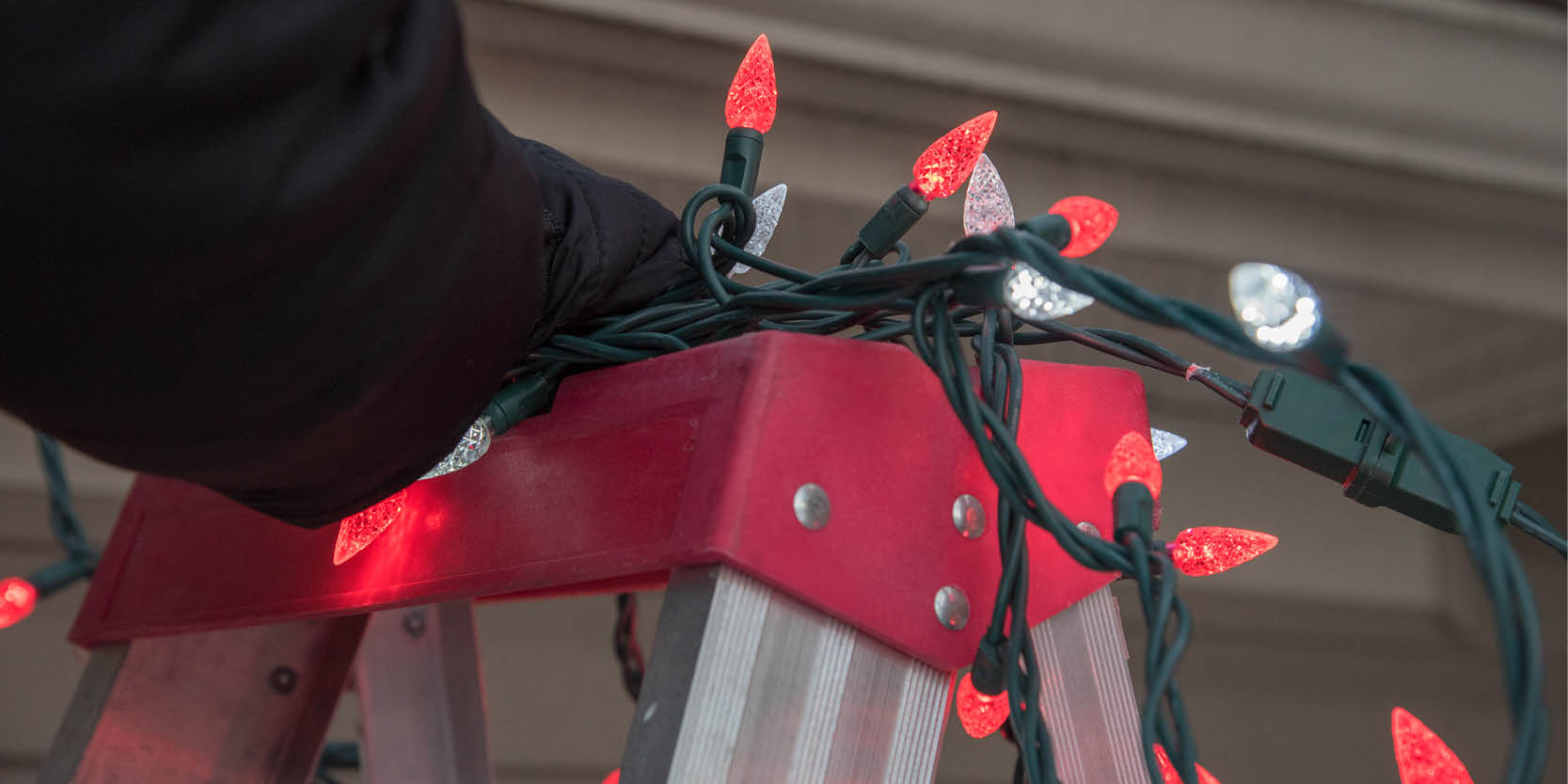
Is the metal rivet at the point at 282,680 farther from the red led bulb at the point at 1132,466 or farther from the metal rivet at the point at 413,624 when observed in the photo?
the red led bulb at the point at 1132,466

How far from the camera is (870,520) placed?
277mm

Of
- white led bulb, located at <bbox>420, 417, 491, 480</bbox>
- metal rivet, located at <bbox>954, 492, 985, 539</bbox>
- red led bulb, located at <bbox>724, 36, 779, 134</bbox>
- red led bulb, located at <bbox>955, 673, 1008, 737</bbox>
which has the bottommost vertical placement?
red led bulb, located at <bbox>955, 673, 1008, 737</bbox>

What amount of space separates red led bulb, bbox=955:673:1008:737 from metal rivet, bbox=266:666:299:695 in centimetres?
32

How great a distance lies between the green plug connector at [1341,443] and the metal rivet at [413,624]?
0.42 meters

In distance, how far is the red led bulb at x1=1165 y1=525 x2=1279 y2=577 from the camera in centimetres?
29

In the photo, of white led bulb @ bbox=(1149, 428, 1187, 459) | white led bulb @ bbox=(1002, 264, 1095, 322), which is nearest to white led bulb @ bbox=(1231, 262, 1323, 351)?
white led bulb @ bbox=(1002, 264, 1095, 322)

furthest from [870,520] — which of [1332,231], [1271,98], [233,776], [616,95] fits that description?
[1332,231]

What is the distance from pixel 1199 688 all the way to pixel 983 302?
1.33m

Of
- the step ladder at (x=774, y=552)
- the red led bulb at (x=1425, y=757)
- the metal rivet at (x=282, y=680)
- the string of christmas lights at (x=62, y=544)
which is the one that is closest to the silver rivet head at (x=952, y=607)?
the step ladder at (x=774, y=552)

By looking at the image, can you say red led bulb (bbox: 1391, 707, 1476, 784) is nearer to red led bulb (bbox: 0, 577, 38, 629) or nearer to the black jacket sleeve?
the black jacket sleeve

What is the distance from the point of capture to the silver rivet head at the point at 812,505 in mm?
266

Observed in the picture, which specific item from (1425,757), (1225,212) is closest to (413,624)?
(1425,757)

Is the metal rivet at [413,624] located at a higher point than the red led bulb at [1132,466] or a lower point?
lower

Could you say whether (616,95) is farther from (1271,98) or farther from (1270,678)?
(1270,678)
